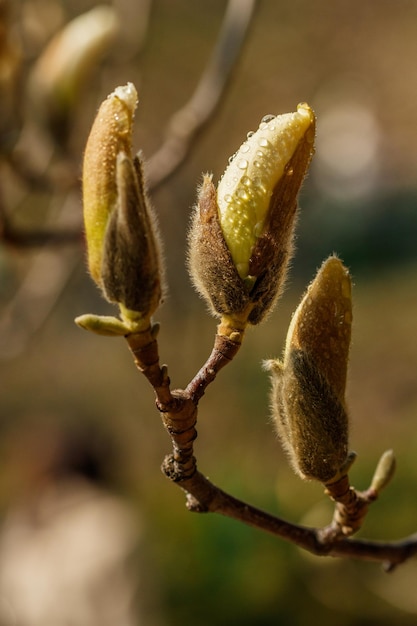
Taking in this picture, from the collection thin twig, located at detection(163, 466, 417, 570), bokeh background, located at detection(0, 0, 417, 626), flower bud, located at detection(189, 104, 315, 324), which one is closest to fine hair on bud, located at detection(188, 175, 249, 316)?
flower bud, located at detection(189, 104, 315, 324)

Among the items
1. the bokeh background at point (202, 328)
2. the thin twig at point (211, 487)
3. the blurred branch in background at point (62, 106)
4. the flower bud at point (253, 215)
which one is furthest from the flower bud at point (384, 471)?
the blurred branch in background at point (62, 106)

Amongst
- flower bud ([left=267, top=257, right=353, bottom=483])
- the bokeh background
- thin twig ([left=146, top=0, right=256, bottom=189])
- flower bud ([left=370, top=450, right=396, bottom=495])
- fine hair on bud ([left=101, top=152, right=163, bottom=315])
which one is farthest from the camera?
the bokeh background

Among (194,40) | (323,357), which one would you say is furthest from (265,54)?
(323,357)

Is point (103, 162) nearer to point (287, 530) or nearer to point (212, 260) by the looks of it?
point (212, 260)

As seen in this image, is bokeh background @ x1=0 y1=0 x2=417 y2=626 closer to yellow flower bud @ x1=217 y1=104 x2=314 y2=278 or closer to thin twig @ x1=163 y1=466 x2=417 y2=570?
thin twig @ x1=163 y1=466 x2=417 y2=570

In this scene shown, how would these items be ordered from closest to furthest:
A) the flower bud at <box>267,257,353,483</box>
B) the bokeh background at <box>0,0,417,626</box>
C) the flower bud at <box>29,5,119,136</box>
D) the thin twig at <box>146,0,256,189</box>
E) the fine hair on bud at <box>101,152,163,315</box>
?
the fine hair on bud at <box>101,152,163,315</box> → the flower bud at <box>267,257,353,483</box> → the flower bud at <box>29,5,119,136</box> → the thin twig at <box>146,0,256,189</box> → the bokeh background at <box>0,0,417,626</box>

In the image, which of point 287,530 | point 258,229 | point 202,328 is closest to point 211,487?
point 287,530

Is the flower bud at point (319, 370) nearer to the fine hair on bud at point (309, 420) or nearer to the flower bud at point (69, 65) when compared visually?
the fine hair on bud at point (309, 420)
